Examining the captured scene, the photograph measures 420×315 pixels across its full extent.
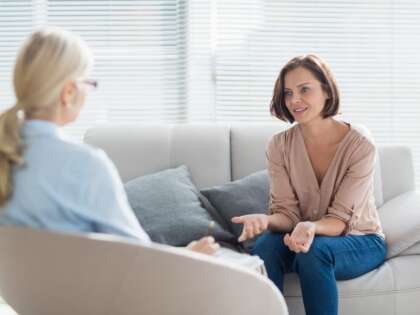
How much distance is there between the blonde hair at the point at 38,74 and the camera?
1526 millimetres

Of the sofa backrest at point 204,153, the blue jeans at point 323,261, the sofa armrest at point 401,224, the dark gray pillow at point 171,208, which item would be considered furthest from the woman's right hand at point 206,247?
the sofa backrest at point 204,153

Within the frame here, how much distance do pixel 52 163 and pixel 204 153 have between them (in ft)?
5.48

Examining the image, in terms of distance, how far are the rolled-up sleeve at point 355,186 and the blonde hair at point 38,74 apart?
52.1 inches

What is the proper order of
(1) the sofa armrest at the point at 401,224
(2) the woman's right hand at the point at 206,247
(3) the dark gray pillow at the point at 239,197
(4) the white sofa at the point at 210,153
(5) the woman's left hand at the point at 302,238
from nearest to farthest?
(2) the woman's right hand at the point at 206,247, (5) the woman's left hand at the point at 302,238, (1) the sofa armrest at the point at 401,224, (3) the dark gray pillow at the point at 239,197, (4) the white sofa at the point at 210,153

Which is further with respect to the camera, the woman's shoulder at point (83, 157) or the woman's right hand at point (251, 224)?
the woman's right hand at point (251, 224)

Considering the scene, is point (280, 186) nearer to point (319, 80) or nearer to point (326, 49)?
point (319, 80)

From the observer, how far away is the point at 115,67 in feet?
Result: 12.3

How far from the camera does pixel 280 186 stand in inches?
106

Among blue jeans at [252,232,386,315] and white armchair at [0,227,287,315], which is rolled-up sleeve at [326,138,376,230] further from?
white armchair at [0,227,287,315]

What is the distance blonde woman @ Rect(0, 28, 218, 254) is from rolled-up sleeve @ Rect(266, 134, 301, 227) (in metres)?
1.18

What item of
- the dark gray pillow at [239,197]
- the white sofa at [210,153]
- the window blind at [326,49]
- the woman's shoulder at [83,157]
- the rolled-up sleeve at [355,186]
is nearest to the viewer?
the woman's shoulder at [83,157]

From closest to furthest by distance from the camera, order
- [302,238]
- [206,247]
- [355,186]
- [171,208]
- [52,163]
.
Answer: [52,163] → [206,247] → [302,238] → [355,186] → [171,208]

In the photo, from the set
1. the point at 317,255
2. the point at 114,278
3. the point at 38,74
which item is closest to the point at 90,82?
the point at 38,74

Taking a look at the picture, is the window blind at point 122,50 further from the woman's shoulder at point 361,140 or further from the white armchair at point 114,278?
the white armchair at point 114,278
